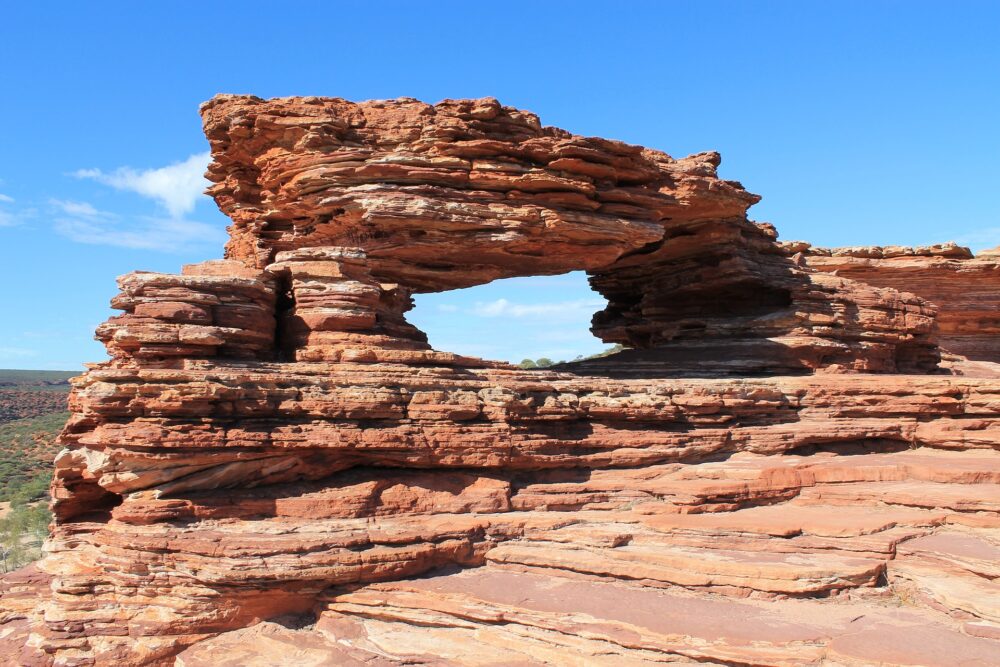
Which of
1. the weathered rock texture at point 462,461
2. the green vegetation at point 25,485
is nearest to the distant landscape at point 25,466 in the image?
the green vegetation at point 25,485

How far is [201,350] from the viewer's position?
15227 mm

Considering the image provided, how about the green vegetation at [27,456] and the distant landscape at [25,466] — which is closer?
the distant landscape at [25,466]

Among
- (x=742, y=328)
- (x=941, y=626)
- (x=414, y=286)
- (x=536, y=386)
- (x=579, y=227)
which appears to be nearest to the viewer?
(x=941, y=626)

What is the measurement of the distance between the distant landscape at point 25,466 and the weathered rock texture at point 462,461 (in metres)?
12.8

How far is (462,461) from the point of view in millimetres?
15891

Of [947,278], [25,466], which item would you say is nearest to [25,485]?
[25,466]

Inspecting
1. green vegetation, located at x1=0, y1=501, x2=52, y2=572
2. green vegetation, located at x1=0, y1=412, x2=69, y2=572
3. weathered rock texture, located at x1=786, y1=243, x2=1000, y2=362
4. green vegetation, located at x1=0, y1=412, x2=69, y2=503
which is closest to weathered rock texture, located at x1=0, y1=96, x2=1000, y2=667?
weathered rock texture, located at x1=786, y1=243, x2=1000, y2=362

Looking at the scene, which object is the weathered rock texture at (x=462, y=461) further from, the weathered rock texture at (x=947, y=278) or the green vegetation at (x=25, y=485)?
the green vegetation at (x=25, y=485)

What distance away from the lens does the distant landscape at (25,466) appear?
1731 inches

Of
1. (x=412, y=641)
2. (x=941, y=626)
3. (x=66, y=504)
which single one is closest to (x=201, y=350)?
(x=66, y=504)

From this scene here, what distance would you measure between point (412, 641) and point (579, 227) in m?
11.7

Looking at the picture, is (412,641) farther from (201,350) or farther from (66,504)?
(66,504)

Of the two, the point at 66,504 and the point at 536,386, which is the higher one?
the point at 536,386

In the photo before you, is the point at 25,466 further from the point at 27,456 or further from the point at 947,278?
the point at 947,278
